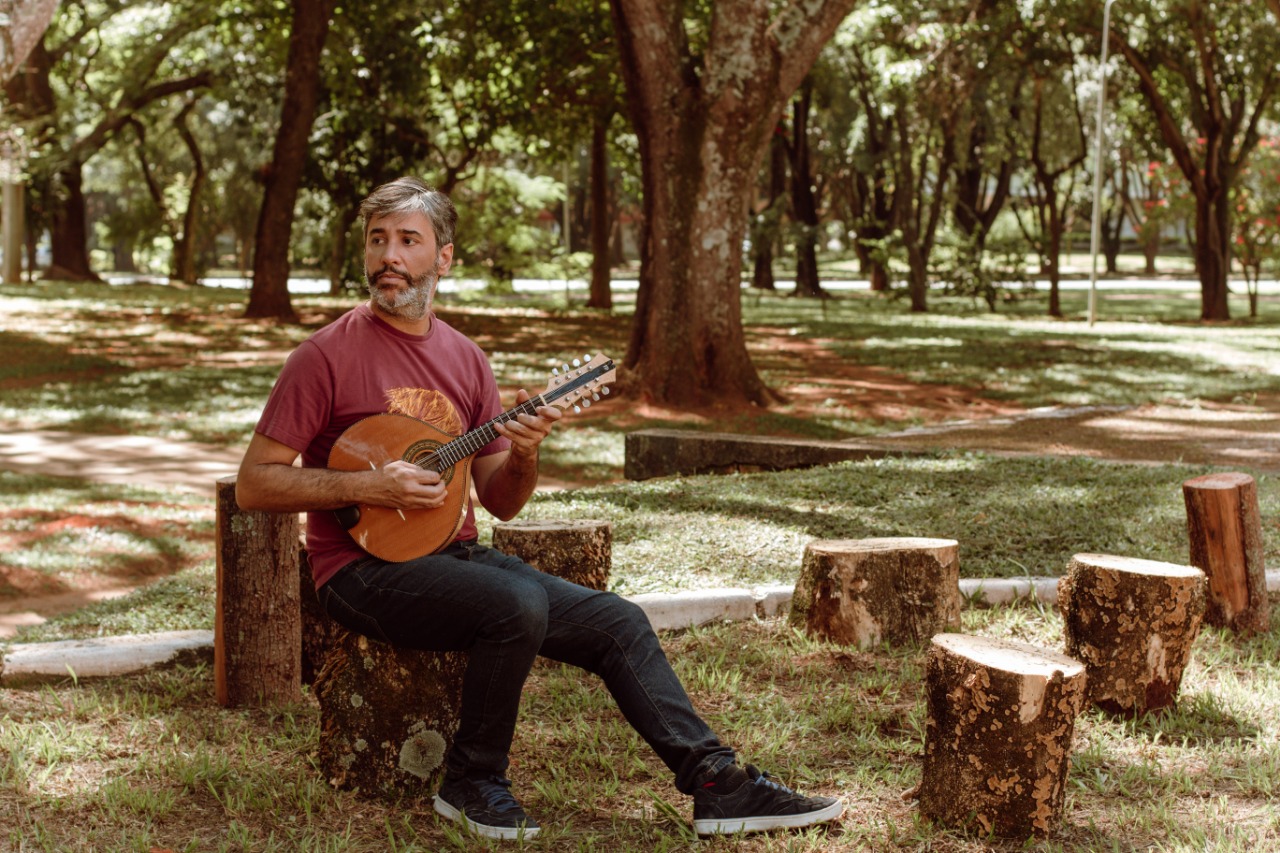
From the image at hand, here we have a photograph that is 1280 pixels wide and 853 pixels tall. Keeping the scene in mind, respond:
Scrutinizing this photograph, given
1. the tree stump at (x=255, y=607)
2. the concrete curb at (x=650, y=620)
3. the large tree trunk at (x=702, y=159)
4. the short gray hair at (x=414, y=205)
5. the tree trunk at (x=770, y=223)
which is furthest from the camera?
the tree trunk at (x=770, y=223)

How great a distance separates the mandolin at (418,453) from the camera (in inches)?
144

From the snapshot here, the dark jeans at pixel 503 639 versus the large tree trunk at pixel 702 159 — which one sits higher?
the large tree trunk at pixel 702 159

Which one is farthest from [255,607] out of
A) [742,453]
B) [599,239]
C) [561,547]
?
[599,239]

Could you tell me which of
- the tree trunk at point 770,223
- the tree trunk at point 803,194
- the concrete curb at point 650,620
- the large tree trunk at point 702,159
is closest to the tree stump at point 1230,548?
A: the concrete curb at point 650,620

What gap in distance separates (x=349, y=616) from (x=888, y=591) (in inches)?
86.3

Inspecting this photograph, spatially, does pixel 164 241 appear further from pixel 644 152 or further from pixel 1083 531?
Answer: pixel 1083 531

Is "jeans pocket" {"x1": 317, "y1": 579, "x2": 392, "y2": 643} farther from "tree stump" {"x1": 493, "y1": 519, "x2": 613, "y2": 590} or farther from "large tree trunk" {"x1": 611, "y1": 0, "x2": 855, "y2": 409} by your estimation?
"large tree trunk" {"x1": 611, "y1": 0, "x2": 855, "y2": 409}

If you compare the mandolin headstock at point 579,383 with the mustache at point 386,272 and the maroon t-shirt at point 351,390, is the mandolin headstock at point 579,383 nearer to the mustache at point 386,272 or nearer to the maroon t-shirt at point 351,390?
the maroon t-shirt at point 351,390

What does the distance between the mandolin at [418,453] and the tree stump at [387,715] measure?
315mm

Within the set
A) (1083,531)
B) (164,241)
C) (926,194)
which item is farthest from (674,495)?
(926,194)

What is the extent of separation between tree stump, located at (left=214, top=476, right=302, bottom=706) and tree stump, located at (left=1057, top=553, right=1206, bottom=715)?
258 cm

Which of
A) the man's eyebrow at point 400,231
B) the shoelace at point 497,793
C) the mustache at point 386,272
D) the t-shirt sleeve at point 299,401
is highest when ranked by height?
the man's eyebrow at point 400,231

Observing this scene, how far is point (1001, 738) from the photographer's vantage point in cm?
354

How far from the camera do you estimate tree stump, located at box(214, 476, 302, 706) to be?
14.4ft
